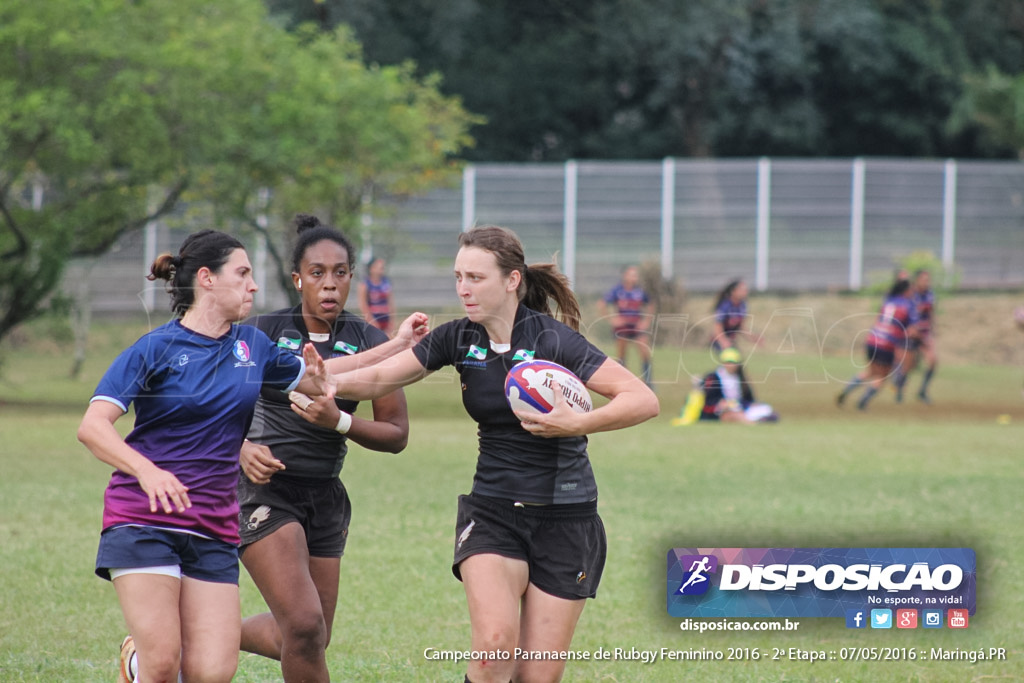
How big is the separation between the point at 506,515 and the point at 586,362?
0.72 m

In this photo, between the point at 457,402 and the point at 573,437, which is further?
the point at 457,402

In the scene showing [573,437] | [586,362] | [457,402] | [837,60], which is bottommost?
[457,402]

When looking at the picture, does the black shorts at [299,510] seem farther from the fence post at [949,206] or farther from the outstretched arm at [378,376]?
the fence post at [949,206]

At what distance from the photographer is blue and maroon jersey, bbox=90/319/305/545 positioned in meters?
4.69

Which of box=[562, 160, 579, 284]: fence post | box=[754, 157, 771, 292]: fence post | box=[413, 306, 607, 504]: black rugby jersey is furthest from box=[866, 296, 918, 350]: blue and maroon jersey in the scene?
box=[413, 306, 607, 504]: black rugby jersey

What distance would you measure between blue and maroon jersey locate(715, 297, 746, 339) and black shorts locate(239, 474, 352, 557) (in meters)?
12.9

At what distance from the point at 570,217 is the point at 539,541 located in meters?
24.8

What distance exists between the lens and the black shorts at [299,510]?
555cm

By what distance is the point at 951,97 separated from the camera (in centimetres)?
3916

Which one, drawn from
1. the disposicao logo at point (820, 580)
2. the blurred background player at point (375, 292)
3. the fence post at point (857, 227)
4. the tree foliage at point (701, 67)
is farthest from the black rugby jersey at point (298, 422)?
the tree foliage at point (701, 67)

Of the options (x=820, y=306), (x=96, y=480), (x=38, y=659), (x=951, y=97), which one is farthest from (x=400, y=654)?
(x=951, y=97)

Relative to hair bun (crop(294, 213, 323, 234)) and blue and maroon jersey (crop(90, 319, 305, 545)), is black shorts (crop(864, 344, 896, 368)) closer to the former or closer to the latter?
hair bun (crop(294, 213, 323, 234))

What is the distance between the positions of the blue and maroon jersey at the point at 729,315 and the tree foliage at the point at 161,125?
19.7 ft

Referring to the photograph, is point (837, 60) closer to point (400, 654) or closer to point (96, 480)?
point (96, 480)
